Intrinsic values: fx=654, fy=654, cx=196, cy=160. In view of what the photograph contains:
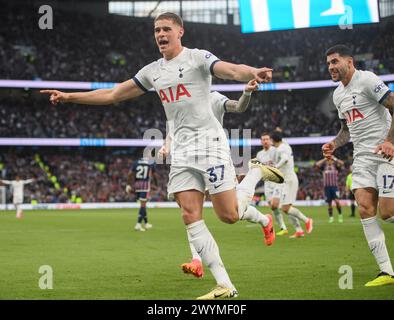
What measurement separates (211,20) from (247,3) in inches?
921

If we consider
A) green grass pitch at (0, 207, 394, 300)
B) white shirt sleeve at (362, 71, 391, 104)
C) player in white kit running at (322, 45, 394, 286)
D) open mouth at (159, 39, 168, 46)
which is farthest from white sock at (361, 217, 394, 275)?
open mouth at (159, 39, 168, 46)

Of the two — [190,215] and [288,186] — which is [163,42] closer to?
[190,215]

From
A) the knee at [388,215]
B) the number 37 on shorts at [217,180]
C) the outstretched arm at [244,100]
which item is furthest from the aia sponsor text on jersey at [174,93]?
the knee at [388,215]

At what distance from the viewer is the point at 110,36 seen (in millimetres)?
58562

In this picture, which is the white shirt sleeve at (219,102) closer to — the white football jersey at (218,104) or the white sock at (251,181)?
the white football jersey at (218,104)

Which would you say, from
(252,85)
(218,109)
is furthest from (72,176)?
(252,85)

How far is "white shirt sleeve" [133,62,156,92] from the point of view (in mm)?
7309

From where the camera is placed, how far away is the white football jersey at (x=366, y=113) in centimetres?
816

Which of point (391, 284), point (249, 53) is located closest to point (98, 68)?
point (249, 53)

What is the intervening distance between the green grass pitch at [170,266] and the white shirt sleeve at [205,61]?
96.9 inches

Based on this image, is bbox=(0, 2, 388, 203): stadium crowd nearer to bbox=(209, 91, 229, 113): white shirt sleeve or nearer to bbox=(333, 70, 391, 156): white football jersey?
bbox=(209, 91, 229, 113): white shirt sleeve

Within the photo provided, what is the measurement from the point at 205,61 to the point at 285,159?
411 inches

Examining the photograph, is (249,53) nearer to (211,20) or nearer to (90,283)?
(211,20)
